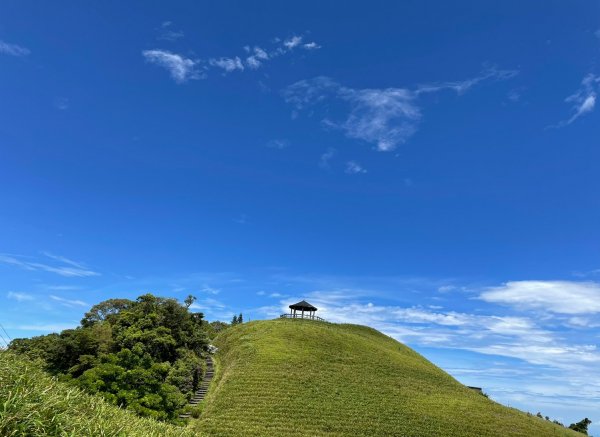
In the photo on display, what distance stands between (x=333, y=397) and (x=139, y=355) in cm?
1865

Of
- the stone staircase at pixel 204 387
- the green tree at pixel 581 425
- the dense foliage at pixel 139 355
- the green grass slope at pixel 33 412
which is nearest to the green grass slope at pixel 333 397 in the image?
the stone staircase at pixel 204 387

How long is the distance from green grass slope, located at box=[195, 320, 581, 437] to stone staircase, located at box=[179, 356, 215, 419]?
3.60 ft

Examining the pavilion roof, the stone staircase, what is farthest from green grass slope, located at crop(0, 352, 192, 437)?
the pavilion roof

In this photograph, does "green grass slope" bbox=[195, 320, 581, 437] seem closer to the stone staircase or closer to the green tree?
the stone staircase

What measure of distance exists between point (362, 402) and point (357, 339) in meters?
20.7

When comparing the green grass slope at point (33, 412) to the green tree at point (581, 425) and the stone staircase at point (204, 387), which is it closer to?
the stone staircase at point (204, 387)

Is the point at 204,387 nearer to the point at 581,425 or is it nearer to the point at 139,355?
the point at 139,355

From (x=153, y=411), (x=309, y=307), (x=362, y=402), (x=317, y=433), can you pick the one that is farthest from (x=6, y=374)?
(x=309, y=307)

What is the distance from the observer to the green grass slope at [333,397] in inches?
1341

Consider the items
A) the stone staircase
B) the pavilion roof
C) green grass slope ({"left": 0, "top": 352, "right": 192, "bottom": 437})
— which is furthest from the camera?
the pavilion roof

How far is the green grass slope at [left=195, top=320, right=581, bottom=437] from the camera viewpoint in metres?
34.1

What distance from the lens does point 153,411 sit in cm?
3066

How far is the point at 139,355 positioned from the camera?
38.1 metres

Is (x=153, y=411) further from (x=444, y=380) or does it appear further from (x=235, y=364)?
(x=444, y=380)
